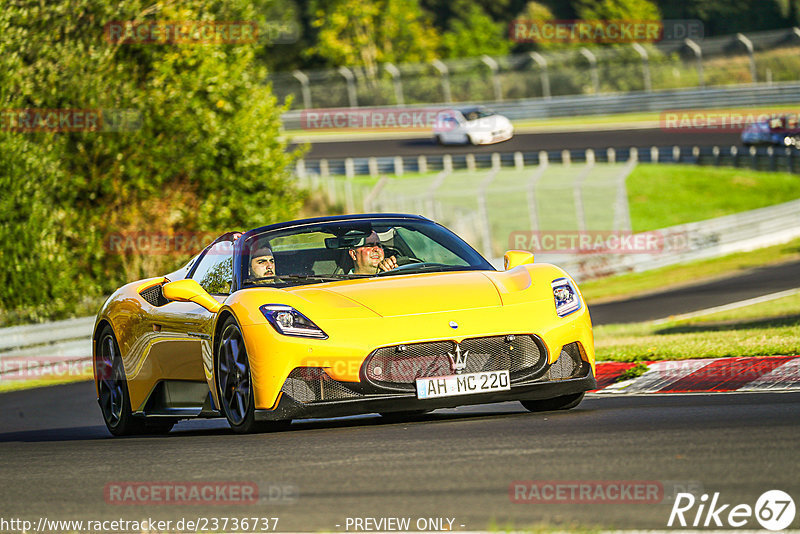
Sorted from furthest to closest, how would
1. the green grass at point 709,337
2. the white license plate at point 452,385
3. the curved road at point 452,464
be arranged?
the green grass at point 709,337, the white license plate at point 452,385, the curved road at point 452,464

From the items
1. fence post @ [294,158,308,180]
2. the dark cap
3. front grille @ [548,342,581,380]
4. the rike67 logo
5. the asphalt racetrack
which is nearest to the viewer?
the rike67 logo

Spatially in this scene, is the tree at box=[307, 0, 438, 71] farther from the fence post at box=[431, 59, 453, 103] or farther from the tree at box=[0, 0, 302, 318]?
the tree at box=[0, 0, 302, 318]

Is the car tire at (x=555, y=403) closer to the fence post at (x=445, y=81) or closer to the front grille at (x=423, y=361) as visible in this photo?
the front grille at (x=423, y=361)

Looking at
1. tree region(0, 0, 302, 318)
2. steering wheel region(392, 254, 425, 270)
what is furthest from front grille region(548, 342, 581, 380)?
tree region(0, 0, 302, 318)

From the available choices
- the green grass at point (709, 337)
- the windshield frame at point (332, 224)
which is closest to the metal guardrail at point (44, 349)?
the green grass at point (709, 337)

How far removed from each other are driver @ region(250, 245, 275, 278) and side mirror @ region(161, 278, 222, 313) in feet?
1.06

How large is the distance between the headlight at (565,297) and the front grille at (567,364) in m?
0.21

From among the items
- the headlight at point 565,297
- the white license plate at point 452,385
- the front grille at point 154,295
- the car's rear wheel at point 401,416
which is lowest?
the car's rear wheel at point 401,416

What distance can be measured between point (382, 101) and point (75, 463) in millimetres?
47197

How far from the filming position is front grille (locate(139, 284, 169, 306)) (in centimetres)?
891

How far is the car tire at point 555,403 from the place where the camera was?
7957 millimetres

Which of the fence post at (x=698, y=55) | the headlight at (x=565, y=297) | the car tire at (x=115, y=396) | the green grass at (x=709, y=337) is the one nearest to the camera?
the headlight at (x=565, y=297)

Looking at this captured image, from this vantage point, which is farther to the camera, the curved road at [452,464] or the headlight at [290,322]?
the headlight at [290,322]

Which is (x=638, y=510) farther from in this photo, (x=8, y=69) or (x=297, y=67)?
(x=297, y=67)
